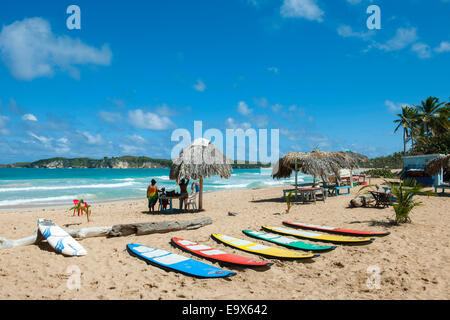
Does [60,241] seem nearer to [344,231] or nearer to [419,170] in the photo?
[344,231]

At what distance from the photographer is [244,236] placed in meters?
5.96

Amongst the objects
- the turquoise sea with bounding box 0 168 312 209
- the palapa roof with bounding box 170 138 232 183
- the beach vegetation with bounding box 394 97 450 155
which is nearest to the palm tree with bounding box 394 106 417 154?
the beach vegetation with bounding box 394 97 450 155

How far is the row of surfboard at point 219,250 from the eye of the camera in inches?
153

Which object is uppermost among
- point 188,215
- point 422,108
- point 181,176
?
point 422,108

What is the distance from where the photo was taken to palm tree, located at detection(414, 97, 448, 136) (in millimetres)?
26750

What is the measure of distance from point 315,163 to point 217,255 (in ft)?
26.4

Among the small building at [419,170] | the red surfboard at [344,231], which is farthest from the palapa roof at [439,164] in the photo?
the red surfboard at [344,231]

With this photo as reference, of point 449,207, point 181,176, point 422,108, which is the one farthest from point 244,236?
point 422,108

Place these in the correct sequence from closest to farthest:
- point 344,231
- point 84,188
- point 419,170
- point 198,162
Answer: point 344,231, point 198,162, point 419,170, point 84,188

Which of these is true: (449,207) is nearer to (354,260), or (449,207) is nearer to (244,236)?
(354,260)

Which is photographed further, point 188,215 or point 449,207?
point 188,215

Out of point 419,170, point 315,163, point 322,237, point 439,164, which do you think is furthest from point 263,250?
point 419,170

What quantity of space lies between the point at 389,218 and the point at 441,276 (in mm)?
3743

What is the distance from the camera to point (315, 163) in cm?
1125
